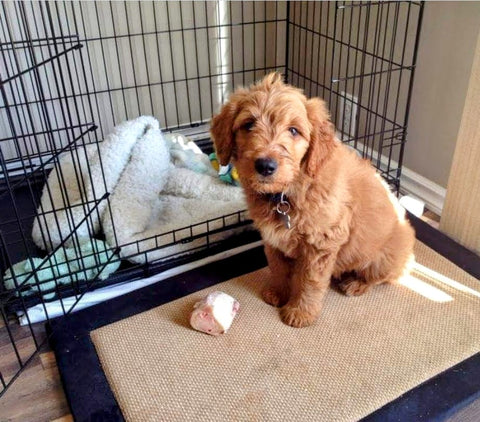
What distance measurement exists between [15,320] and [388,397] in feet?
4.78

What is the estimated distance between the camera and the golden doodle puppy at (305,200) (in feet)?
4.90

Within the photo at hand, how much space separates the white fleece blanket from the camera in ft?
7.18

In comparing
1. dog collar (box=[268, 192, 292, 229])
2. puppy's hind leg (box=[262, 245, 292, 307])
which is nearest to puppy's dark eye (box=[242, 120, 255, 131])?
dog collar (box=[268, 192, 292, 229])

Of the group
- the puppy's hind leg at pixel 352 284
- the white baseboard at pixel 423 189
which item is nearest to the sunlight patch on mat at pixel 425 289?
the puppy's hind leg at pixel 352 284

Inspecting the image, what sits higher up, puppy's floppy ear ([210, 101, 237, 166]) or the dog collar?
puppy's floppy ear ([210, 101, 237, 166])

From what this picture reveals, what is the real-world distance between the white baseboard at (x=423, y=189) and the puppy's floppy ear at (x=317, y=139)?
125 cm

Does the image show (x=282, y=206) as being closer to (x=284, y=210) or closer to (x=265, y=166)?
(x=284, y=210)

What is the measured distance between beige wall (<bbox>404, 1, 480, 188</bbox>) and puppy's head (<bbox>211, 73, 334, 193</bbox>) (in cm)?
110

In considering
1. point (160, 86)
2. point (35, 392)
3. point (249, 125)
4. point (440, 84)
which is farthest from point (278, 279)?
point (160, 86)

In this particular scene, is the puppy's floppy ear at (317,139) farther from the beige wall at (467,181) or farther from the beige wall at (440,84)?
the beige wall at (440,84)

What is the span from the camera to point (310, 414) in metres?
1.54

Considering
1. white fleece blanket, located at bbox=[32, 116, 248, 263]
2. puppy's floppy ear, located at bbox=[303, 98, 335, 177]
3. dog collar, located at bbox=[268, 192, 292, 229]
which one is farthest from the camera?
white fleece blanket, located at bbox=[32, 116, 248, 263]

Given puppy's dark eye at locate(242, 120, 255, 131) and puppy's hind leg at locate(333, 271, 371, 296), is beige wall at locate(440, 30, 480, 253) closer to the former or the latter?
puppy's hind leg at locate(333, 271, 371, 296)

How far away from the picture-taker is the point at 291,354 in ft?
5.77
